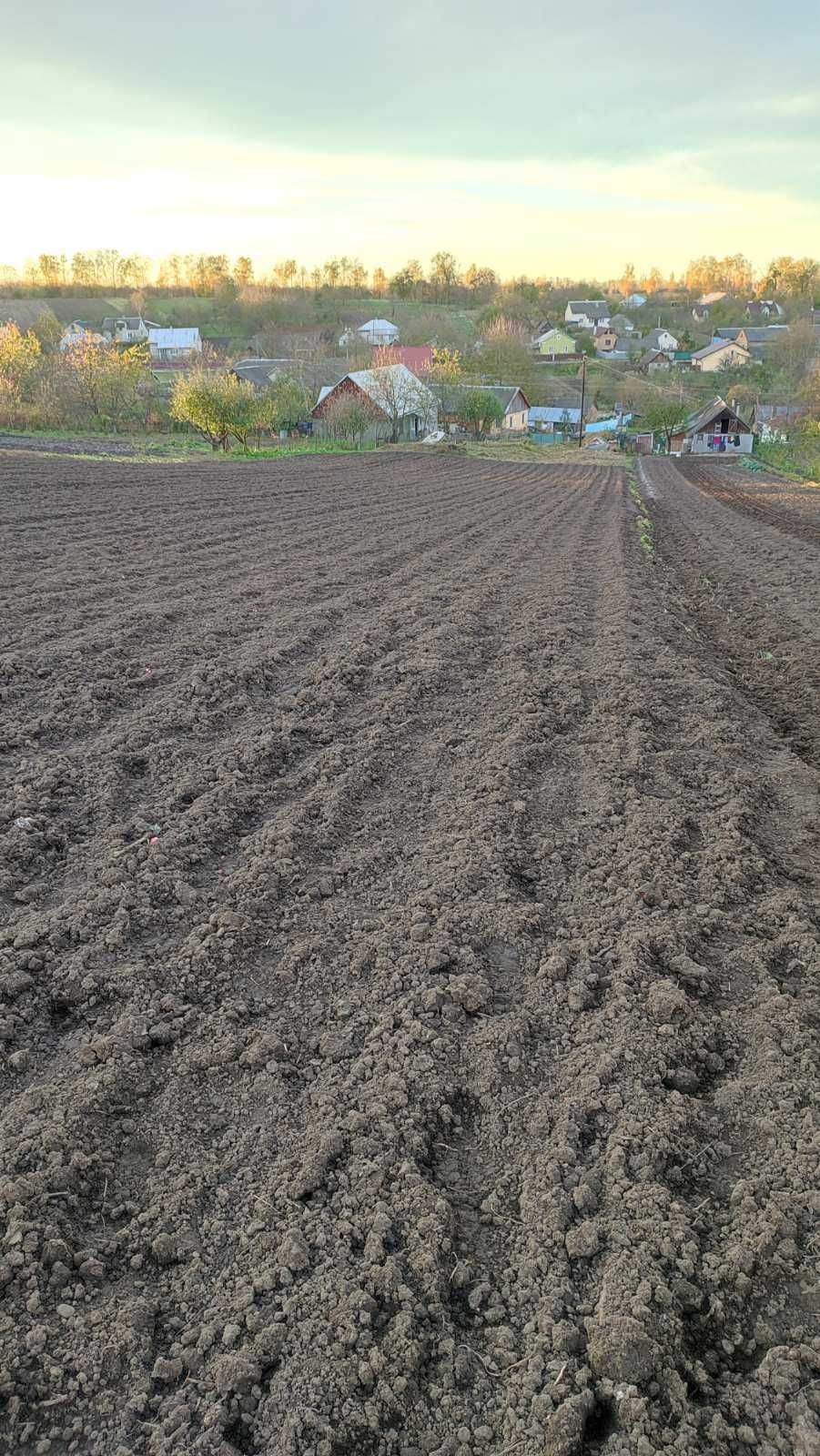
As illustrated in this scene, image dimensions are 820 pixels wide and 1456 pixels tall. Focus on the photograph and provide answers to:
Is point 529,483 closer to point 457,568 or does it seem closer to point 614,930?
point 457,568

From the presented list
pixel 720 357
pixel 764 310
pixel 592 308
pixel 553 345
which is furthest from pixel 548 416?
pixel 764 310

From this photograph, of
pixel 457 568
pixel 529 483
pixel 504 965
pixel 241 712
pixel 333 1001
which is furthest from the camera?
pixel 529 483

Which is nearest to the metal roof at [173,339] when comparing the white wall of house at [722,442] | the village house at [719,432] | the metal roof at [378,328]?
the metal roof at [378,328]

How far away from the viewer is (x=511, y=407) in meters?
76.7

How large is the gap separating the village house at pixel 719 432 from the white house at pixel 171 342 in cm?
6768

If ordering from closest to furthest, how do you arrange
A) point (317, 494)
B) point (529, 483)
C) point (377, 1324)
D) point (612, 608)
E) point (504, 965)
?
point (377, 1324), point (504, 965), point (612, 608), point (317, 494), point (529, 483)

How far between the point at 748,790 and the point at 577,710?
195 centimetres

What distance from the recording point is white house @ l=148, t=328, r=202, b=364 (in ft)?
337

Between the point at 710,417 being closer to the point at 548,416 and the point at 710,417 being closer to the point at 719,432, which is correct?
the point at 719,432

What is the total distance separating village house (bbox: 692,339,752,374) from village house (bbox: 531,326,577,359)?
740 inches

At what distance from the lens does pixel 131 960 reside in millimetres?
3965

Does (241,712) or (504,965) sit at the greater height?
(241,712)

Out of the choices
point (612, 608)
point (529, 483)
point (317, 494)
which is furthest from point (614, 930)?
point (529, 483)

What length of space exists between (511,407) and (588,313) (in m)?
78.6
